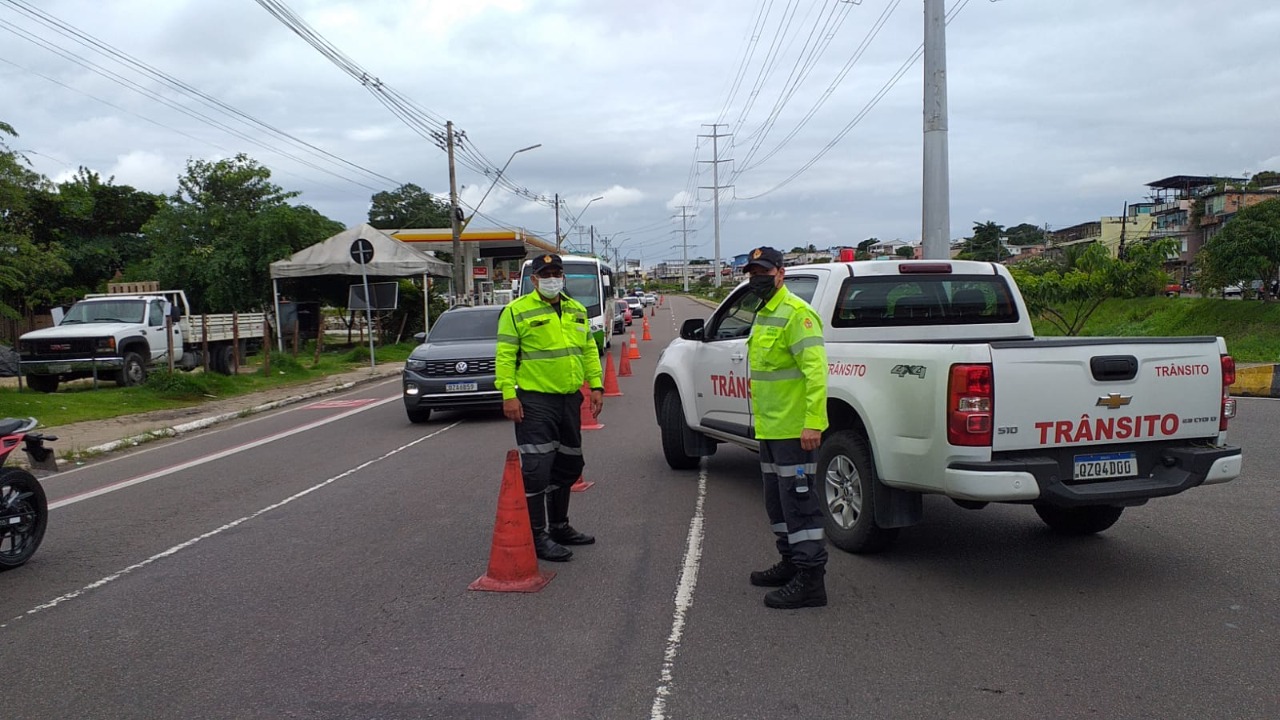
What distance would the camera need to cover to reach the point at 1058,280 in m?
25.3

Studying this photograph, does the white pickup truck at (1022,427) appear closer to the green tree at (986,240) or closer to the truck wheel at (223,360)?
the truck wheel at (223,360)

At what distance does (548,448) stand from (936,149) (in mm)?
12973

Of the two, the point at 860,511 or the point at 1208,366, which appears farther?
the point at 860,511

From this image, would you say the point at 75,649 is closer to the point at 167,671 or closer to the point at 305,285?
the point at 167,671

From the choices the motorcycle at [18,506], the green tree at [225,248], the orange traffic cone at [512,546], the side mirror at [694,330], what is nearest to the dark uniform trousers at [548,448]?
the orange traffic cone at [512,546]

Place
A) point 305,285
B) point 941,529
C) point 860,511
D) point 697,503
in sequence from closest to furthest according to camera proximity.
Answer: point 860,511
point 941,529
point 697,503
point 305,285

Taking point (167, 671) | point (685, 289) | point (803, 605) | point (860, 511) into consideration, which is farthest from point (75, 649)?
point (685, 289)

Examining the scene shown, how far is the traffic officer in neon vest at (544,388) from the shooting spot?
6.14m

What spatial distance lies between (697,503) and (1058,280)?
20.8 metres

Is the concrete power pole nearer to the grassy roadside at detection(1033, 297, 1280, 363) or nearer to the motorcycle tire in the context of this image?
the grassy roadside at detection(1033, 297, 1280, 363)

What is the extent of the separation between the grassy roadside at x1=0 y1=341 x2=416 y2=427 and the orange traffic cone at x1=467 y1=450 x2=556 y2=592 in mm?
11301

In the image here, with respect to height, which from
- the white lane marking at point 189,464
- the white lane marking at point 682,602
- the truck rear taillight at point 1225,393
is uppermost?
the truck rear taillight at point 1225,393

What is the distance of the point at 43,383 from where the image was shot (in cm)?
1823

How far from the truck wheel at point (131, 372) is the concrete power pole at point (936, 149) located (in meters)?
15.1
